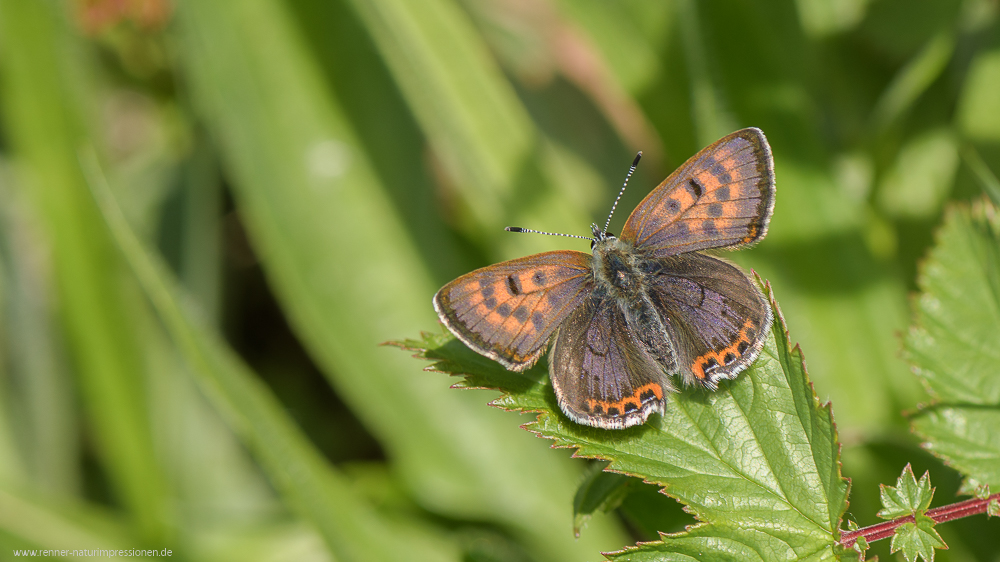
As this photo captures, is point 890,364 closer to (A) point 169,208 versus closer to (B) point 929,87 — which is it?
(B) point 929,87

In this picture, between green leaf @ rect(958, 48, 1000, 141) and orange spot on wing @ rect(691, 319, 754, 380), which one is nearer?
orange spot on wing @ rect(691, 319, 754, 380)

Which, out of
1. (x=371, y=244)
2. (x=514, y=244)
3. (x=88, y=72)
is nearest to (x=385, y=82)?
(x=371, y=244)

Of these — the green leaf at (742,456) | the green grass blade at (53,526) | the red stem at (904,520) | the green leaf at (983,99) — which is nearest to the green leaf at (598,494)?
the green leaf at (742,456)

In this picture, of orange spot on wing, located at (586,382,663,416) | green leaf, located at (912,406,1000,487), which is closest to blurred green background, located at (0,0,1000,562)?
green leaf, located at (912,406,1000,487)

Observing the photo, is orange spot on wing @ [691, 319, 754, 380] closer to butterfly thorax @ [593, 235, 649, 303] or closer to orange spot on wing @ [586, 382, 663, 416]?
orange spot on wing @ [586, 382, 663, 416]

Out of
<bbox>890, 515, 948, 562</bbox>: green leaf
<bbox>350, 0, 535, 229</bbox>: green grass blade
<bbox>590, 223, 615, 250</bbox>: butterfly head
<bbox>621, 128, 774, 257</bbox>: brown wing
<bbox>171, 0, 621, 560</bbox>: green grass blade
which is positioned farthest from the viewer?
<bbox>171, 0, 621, 560</bbox>: green grass blade

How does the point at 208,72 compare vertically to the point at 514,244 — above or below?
above
